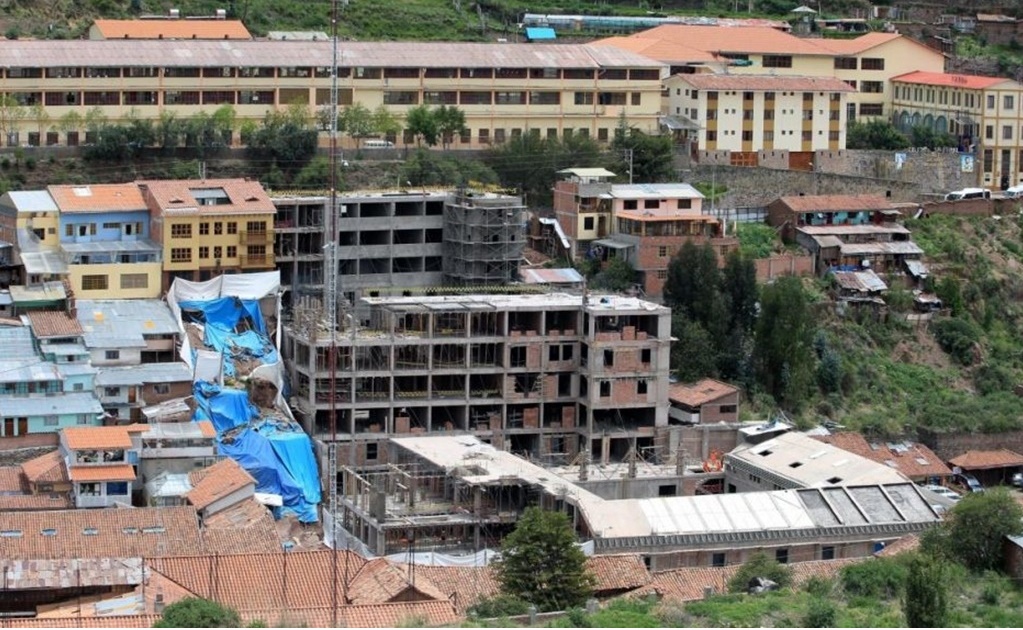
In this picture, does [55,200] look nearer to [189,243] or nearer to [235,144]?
[189,243]

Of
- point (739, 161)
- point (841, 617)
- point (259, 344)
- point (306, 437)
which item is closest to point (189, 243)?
point (259, 344)

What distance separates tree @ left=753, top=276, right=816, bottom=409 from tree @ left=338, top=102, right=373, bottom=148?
30.8ft

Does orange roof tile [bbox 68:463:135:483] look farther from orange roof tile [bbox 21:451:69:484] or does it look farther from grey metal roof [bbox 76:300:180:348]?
grey metal roof [bbox 76:300:180:348]

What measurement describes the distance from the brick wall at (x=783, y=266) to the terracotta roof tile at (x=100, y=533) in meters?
15.7

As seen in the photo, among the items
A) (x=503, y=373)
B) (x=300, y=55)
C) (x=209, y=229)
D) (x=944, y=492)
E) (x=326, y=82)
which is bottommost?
(x=944, y=492)

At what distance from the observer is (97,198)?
147 ft

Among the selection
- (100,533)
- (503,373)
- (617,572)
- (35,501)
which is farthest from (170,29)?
(617,572)

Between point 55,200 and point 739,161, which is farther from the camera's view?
point 739,161

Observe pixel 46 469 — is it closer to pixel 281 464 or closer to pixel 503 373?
pixel 281 464

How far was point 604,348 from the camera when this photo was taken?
42.6 metres

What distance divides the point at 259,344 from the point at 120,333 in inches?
97.4

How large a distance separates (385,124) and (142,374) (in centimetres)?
1101

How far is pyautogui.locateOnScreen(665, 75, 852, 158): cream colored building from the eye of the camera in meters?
53.5

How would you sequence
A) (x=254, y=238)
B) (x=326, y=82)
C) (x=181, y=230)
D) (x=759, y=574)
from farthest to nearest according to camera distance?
(x=326, y=82) < (x=254, y=238) < (x=181, y=230) < (x=759, y=574)
